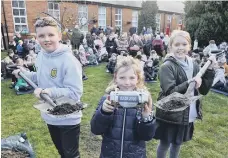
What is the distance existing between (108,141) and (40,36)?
1.04 meters

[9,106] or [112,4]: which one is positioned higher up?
[112,4]

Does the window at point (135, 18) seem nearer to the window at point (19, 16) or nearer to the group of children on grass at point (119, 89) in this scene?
the window at point (19, 16)

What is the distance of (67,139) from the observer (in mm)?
2209

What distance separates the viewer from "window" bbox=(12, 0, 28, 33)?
52.0 ft

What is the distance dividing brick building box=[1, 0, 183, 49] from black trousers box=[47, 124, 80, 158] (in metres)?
13.1

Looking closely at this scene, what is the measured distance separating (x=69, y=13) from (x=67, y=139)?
16.9 m

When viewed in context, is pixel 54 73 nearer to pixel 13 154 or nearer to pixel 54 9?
pixel 13 154

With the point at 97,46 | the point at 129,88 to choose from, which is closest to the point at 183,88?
the point at 129,88

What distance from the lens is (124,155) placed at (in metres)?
1.88

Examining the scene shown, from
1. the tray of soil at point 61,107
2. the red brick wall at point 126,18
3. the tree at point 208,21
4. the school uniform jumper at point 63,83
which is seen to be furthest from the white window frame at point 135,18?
the tray of soil at point 61,107

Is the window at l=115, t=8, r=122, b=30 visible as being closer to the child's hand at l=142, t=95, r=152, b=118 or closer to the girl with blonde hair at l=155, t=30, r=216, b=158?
the girl with blonde hair at l=155, t=30, r=216, b=158

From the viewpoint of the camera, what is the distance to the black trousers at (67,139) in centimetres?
219

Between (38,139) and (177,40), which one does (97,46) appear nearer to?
(38,139)

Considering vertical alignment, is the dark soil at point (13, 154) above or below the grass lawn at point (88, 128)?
above
